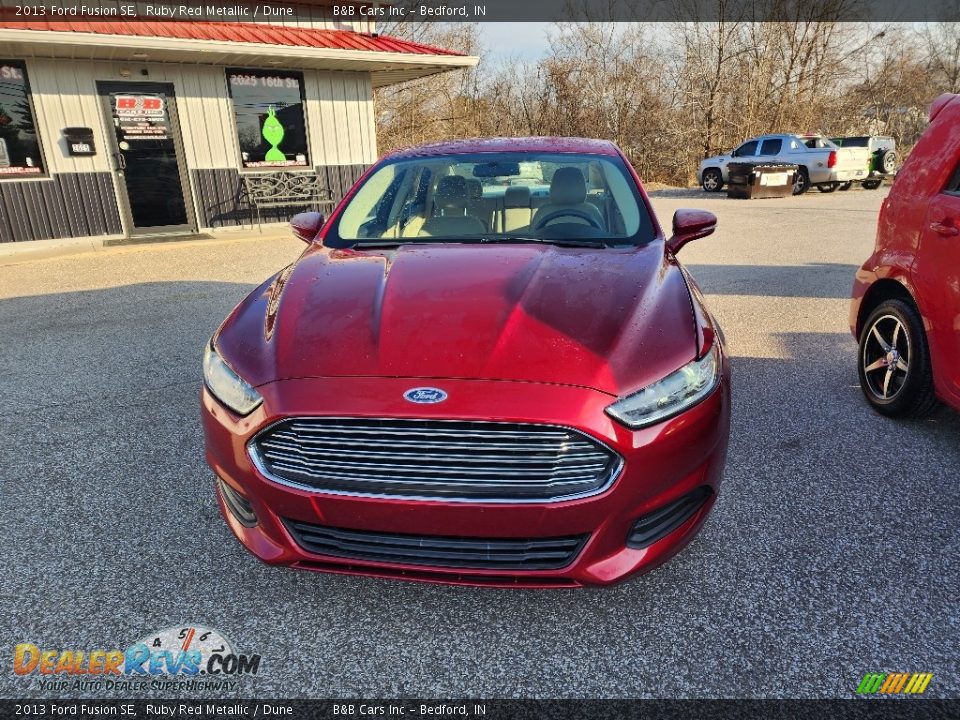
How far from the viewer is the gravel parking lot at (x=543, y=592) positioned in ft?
6.49

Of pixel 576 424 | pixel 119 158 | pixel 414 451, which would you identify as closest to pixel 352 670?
pixel 414 451

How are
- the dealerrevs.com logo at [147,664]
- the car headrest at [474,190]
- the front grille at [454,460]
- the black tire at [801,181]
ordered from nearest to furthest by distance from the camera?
the front grille at [454,460]
the dealerrevs.com logo at [147,664]
the car headrest at [474,190]
the black tire at [801,181]

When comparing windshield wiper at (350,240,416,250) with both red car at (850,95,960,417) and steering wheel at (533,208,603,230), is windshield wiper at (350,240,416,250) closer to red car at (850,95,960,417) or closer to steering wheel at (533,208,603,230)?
steering wheel at (533,208,603,230)

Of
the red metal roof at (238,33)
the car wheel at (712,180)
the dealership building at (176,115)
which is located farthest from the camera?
the car wheel at (712,180)

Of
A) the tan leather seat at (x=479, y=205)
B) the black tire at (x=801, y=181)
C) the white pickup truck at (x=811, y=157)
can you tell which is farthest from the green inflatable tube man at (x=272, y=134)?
the black tire at (x=801, y=181)

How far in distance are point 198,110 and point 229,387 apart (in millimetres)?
10787

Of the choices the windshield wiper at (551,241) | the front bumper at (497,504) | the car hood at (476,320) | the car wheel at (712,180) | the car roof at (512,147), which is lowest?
the car wheel at (712,180)

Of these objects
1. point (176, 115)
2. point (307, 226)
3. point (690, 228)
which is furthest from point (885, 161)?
point (307, 226)

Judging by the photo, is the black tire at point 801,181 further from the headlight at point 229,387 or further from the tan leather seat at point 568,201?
the headlight at point 229,387

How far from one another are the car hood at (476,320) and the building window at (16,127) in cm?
986

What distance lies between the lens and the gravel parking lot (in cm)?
198

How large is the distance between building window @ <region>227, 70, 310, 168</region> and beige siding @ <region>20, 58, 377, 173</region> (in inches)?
6.4

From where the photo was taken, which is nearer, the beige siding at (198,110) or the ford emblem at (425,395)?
the ford emblem at (425,395)

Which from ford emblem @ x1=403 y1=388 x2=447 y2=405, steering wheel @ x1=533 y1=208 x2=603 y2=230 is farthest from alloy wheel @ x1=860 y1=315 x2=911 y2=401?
ford emblem @ x1=403 y1=388 x2=447 y2=405
